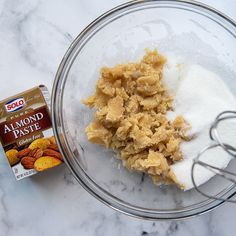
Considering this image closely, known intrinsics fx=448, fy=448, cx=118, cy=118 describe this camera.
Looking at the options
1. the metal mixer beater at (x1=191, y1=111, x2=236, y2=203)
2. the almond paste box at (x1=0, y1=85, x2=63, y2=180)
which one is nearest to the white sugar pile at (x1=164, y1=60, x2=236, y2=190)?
the metal mixer beater at (x1=191, y1=111, x2=236, y2=203)

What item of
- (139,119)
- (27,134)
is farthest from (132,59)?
(27,134)

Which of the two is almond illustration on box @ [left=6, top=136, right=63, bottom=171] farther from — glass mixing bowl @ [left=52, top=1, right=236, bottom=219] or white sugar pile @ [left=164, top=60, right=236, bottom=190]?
white sugar pile @ [left=164, top=60, right=236, bottom=190]

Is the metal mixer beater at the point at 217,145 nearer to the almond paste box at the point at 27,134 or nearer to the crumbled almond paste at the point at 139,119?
the crumbled almond paste at the point at 139,119

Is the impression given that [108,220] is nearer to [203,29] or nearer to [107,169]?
[107,169]

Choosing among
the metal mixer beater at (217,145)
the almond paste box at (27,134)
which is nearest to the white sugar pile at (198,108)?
the metal mixer beater at (217,145)

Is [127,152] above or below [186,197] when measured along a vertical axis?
above

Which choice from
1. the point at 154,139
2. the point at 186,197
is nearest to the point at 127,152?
the point at 154,139
